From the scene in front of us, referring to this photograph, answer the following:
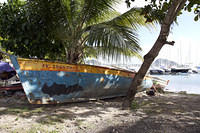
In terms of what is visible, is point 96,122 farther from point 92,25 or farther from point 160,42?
point 92,25

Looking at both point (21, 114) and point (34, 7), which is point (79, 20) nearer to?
point (34, 7)

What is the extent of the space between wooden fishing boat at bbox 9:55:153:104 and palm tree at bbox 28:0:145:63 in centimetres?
69

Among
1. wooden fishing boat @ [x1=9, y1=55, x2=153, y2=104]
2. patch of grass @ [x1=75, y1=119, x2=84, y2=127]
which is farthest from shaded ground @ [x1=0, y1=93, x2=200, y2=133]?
wooden fishing boat @ [x1=9, y1=55, x2=153, y2=104]

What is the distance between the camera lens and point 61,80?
13.9ft

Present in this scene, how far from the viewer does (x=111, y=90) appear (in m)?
5.53

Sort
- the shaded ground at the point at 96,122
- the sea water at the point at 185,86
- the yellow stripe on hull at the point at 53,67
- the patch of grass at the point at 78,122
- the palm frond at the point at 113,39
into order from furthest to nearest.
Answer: the sea water at the point at 185,86
the palm frond at the point at 113,39
the yellow stripe on hull at the point at 53,67
the patch of grass at the point at 78,122
the shaded ground at the point at 96,122

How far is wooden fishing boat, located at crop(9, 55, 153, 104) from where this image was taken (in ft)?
12.5

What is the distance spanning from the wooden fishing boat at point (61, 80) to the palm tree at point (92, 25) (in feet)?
2.27

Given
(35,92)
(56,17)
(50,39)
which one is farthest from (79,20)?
(35,92)

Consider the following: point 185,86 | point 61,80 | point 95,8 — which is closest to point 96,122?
point 61,80

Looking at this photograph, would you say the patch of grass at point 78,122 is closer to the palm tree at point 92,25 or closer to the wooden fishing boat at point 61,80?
the wooden fishing boat at point 61,80

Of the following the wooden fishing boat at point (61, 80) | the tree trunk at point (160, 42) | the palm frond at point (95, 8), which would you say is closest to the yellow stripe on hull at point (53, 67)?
the wooden fishing boat at point (61, 80)

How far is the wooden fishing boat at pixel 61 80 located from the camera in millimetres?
3805

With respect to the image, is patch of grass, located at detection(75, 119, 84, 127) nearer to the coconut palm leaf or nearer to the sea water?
the coconut palm leaf
